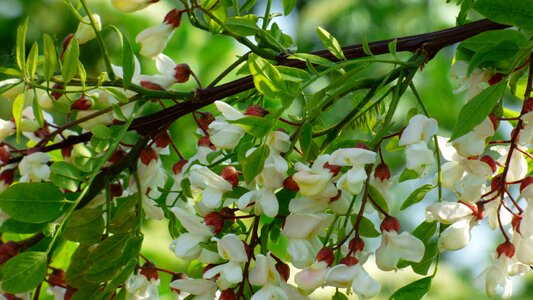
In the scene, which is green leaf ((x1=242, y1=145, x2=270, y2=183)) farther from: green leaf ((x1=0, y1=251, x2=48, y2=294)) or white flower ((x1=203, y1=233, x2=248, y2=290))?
green leaf ((x1=0, y1=251, x2=48, y2=294))

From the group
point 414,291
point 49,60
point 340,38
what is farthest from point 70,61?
point 340,38

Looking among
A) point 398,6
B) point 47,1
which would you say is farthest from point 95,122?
point 398,6

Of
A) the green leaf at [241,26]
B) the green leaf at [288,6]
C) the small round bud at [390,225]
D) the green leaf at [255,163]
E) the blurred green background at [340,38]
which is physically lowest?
the blurred green background at [340,38]

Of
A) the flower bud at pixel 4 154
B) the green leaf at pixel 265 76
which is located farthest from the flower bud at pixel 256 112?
the flower bud at pixel 4 154

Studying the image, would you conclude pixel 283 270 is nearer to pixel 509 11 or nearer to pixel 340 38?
pixel 509 11

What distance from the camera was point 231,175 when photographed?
1.60ft

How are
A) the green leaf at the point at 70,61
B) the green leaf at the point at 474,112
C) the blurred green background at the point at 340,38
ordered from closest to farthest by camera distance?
the green leaf at the point at 474,112 < the green leaf at the point at 70,61 < the blurred green background at the point at 340,38

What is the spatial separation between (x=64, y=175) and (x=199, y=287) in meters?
0.13

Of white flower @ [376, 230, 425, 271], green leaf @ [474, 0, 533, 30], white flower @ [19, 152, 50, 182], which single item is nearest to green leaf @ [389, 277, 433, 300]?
white flower @ [376, 230, 425, 271]

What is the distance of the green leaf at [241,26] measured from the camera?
508 mm

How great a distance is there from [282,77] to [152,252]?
1.34 m

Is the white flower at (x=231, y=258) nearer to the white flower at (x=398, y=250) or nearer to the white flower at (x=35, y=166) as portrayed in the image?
the white flower at (x=398, y=250)

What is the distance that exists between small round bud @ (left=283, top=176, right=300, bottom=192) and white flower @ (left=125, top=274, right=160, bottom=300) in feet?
0.47

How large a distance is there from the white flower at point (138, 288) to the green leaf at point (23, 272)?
52mm
